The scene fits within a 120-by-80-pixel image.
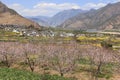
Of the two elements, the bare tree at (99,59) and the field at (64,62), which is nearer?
the field at (64,62)

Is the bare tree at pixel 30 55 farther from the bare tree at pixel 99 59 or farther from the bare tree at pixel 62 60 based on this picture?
the bare tree at pixel 99 59

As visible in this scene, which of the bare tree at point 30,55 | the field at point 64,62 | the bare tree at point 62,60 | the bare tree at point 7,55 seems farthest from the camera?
the bare tree at point 7,55

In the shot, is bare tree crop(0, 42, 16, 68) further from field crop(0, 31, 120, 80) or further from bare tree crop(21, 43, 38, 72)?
bare tree crop(21, 43, 38, 72)

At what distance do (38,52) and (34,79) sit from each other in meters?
40.0

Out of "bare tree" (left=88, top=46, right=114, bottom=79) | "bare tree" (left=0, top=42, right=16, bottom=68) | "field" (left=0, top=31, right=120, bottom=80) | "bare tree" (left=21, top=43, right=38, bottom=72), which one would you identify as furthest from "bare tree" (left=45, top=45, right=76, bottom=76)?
"bare tree" (left=0, top=42, right=16, bottom=68)

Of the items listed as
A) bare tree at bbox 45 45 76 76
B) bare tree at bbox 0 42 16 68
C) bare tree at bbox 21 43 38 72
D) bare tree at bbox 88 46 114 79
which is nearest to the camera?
bare tree at bbox 45 45 76 76

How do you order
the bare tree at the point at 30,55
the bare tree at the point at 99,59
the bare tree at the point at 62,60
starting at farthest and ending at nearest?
the bare tree at the point at 30,55, the bare tree at the point at 99,59, the bare tree at the point at 62,60

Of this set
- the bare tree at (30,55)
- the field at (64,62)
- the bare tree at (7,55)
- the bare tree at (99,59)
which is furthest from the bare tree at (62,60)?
the bare tree at (7,55)

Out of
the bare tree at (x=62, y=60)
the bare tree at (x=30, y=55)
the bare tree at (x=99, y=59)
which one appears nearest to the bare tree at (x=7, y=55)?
the bare tree at (x=30, y=55)

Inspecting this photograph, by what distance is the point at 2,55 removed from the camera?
9769 centimetres

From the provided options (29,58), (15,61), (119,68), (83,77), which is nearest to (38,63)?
(29,58)

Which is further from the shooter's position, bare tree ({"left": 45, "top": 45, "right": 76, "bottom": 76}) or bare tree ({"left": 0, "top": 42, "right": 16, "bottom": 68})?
bare tree ({"left": 0, "top": 42, "right": 16, "bottom": 68})

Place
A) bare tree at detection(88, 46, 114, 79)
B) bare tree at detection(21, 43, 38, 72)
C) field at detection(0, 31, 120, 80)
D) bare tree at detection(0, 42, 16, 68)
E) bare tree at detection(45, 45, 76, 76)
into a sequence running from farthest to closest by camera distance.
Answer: bare tree at detection(0, 42, 16, 68)
bare tree at detection(21, 43, 38, 72)
bare tree at detection(88, 46, 114, 79)
field at detection(0, 31, 120, 80)
bare tree at detection(45, 45, 76, 76)

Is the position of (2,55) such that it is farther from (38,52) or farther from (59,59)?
(59,59)
